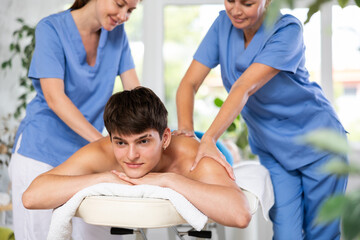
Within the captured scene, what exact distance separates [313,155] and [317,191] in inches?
5.4

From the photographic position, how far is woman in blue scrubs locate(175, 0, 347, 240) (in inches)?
64.0

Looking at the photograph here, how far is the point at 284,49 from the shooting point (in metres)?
1.52

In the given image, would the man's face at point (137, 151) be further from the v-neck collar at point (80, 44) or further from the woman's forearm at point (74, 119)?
the v-neck collar at point (80, 44)

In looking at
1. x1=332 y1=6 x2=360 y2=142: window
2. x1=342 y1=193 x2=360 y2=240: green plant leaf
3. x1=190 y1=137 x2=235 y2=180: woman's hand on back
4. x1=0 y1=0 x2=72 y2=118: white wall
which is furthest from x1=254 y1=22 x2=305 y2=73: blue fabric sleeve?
x1=0 y1=0 x2=72 y2=118: white wall

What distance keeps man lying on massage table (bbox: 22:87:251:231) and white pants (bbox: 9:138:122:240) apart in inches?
12.7

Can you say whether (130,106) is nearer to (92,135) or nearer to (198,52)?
(92,135)

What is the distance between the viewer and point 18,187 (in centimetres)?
162

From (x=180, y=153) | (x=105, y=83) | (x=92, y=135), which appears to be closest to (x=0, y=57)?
(x=105, y=83)

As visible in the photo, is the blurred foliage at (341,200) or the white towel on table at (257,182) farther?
the white towel on table at (257,182)

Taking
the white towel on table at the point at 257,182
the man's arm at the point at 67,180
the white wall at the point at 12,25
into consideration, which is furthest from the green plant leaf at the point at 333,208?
the white wall at the point at 12,25

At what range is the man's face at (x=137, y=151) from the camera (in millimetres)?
1243

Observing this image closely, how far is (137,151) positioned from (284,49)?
61 cm

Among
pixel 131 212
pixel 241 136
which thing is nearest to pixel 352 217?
pixel 131 212

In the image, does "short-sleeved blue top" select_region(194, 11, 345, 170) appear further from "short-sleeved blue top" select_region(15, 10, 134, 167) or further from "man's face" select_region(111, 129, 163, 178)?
"man's face" select_region(111, 129, 163, 178)
